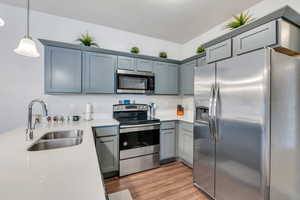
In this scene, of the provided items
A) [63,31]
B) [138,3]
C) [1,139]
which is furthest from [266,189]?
[63,31]

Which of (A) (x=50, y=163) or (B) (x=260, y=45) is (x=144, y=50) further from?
(A) (x=50, y=163)

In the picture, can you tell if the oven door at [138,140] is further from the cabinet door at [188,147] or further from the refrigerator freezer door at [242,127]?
the refrigerator freezer door at [242,127]

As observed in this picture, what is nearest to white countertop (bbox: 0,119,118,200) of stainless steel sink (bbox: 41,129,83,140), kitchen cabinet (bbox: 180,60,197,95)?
stainless steel sink (bbox: 41,129,83,140)

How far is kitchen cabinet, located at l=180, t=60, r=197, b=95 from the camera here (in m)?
2.76

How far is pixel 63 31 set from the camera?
7.91ft

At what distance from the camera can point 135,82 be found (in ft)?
8.72

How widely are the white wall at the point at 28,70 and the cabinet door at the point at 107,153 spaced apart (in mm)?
746

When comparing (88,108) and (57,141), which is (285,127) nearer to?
(57,141)

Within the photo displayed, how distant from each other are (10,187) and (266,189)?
183 cm

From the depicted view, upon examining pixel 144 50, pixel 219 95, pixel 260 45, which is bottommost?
pixel 219 95

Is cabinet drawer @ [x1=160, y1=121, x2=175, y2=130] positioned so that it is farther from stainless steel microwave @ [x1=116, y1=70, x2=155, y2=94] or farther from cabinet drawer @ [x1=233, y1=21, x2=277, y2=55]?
cabinet drawer @ [x1=233, y1=21, x2=277, y2=55]

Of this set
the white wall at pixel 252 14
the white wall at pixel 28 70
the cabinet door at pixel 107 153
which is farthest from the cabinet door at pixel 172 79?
the cabinet door at pixel 107 153

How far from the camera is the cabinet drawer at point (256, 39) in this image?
4.30ft

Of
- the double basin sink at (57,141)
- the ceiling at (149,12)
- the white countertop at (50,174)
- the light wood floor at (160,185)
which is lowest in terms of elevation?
the light wood floor at (160,185)
